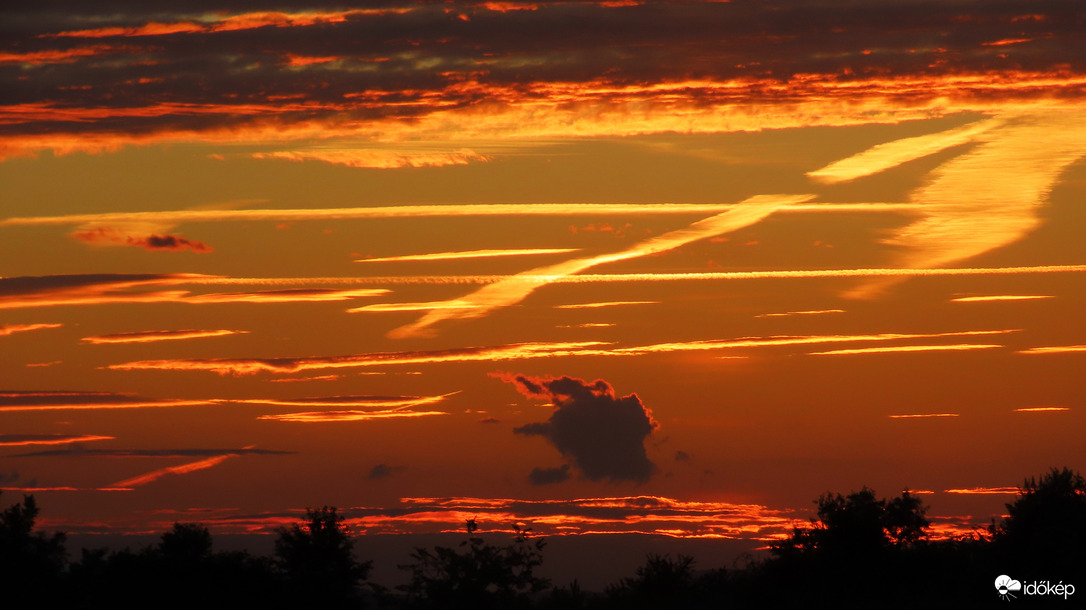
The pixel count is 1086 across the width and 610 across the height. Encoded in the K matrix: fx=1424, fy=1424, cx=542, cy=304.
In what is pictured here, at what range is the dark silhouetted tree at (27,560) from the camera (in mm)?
82500

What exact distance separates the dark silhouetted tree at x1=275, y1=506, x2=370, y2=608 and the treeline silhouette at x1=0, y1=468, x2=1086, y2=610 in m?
0.08

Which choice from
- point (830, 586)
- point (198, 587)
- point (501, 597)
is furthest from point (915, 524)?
point (198, 587)

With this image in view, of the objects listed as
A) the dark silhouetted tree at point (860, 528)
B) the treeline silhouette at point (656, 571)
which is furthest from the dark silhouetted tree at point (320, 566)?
the dark silhouetted tree at point (860, 528)

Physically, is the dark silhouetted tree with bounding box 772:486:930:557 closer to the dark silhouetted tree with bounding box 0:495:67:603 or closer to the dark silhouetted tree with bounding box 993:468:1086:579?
the dark silhouetted tree with bounding box 993:468:1086:579

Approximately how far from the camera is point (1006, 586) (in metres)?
65.7

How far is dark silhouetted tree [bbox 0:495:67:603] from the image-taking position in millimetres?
82500

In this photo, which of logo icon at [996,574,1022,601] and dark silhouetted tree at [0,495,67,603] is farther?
dark silhouetted tree at [0,495,67,603]

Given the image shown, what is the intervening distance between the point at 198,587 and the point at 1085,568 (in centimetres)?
4555

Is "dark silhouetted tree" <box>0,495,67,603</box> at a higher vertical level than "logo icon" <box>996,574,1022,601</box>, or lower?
higher

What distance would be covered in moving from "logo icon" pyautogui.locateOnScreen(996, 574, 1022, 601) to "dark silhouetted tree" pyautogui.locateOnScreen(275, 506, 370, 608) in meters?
37.7

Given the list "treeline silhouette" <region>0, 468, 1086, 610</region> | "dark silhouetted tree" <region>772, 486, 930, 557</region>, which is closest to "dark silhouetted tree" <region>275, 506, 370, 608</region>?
"treeline silhouette" <region>0, 468, 1086, 610</region>

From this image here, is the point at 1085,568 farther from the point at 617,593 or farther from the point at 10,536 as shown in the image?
the point at 10,536

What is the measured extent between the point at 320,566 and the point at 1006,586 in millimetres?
40210

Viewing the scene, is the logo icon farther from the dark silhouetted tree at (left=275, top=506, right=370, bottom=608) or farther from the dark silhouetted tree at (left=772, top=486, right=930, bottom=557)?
the dark silhouetted tree at (left=275, top=506, right=370, bottom=608)
